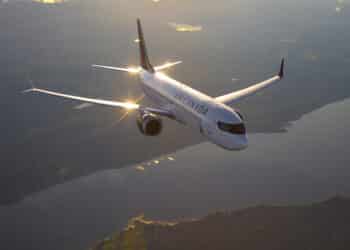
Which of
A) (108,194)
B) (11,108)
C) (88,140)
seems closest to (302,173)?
(108,194)

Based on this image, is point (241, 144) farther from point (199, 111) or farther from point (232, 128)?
point (199, 111)

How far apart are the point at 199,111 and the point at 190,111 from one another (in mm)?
2609

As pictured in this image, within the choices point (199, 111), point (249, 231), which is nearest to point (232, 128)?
point (199, 111)

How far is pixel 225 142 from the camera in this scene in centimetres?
4966

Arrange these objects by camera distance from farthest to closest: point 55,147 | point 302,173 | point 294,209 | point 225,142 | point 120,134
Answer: point 120,134 < point 55,147 < point 302,173 < point 294,209 < point 225,142

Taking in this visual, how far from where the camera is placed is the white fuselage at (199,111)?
1960 inches

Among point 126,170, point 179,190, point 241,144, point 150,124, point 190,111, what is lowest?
point 126,170

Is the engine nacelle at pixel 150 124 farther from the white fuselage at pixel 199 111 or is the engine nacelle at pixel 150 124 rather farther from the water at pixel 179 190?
the water at pixel 179 190

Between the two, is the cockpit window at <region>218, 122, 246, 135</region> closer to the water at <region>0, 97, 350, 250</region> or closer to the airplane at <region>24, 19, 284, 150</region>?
the airplane at <region>24, 19, 284, 150</region>

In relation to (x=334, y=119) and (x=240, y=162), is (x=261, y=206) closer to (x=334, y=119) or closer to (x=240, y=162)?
(x=240, y=162)

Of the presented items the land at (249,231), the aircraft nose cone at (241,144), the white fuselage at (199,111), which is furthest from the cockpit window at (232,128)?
the land at (249,231)

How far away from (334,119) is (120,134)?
3991 inches

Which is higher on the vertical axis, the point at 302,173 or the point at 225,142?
the point at 225,142

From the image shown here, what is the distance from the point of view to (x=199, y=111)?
54.8 meters
